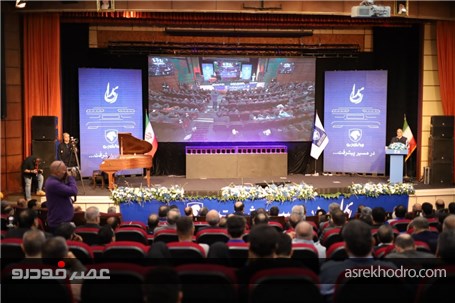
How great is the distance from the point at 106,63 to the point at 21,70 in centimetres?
228

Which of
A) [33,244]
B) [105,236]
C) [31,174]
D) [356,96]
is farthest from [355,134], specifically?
[33,244]

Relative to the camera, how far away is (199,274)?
3707 millimetres

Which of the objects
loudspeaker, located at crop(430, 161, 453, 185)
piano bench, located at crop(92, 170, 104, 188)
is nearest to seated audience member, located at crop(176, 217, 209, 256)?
piano bench, located at crop(92, 170, 104, 188)

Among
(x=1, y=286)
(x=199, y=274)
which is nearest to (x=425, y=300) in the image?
(x=199, y=274)

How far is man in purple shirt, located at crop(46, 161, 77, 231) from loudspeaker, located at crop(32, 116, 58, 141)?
604 cm

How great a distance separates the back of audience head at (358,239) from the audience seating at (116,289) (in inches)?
57.9

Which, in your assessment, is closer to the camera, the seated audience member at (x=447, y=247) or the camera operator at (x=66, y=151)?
the seated audience member at (x=447, y=247)

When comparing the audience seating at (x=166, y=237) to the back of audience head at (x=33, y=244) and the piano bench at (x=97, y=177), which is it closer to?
the back of audience head at (x=33, y=244)

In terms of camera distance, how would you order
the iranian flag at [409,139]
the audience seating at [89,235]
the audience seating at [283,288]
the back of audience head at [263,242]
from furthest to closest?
the iranian flag at [409,139] < the audience seating at [89,235] < the back of audience head at [263,242] < the audience seating at [283,288]

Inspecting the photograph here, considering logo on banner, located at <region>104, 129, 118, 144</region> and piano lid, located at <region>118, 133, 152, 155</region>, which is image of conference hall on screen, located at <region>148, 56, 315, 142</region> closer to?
logo on banner, located at <region>104, 129, 118, 144</region>

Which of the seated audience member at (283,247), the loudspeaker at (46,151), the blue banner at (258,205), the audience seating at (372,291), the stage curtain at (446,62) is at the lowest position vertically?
the blue banner at (258,205)

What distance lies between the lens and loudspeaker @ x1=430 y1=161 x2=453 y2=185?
13.8 meters

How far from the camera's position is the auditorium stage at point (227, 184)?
38.2ft

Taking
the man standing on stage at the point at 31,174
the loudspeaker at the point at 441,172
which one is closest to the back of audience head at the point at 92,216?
the man standing on stage at the point at 31,174
